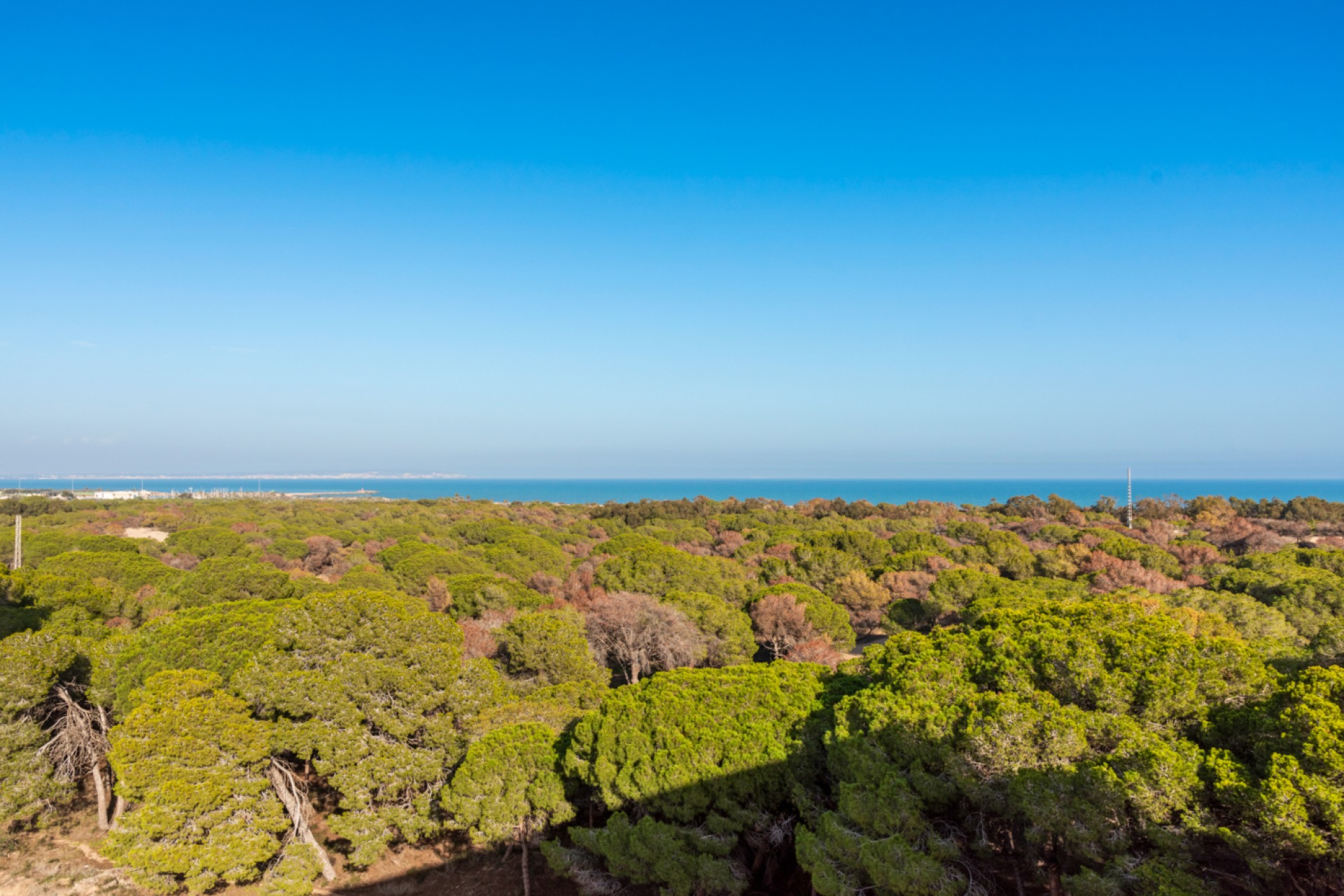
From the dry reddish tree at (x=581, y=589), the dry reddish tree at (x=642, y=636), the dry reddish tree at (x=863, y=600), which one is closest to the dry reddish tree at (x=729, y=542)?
the dry reddish tree at (x=581, y=589)

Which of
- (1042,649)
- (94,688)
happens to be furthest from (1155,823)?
(94,688)

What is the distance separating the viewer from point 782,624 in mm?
23484

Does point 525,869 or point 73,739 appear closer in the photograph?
point 525,869

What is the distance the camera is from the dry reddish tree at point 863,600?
91.4 ft

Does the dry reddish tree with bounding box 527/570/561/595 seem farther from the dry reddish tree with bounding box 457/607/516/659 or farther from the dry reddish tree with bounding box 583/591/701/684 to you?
the dry reddish tree with bounding box 583/591/701/684

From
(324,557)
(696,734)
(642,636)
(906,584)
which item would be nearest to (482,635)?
(642,636)

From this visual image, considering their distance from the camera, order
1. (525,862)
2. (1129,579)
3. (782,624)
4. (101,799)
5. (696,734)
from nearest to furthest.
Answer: (696,734)
(525,862)
(101,799)
(782,624)
(1129,579)

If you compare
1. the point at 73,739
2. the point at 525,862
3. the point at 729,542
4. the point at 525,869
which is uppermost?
the point at 729,542

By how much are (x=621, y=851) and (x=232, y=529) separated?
134ft

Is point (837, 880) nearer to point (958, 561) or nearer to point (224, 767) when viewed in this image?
point (224, 767)

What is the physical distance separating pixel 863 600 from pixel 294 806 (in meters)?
21.1

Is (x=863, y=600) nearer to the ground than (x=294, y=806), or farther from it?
farther from it

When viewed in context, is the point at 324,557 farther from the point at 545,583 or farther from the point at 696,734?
the point at 696,734

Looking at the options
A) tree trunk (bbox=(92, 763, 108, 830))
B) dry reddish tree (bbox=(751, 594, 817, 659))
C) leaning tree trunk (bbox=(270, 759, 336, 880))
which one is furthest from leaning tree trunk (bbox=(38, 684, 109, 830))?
dry reddish tree (bbox=(751, 594, 817, 659))
